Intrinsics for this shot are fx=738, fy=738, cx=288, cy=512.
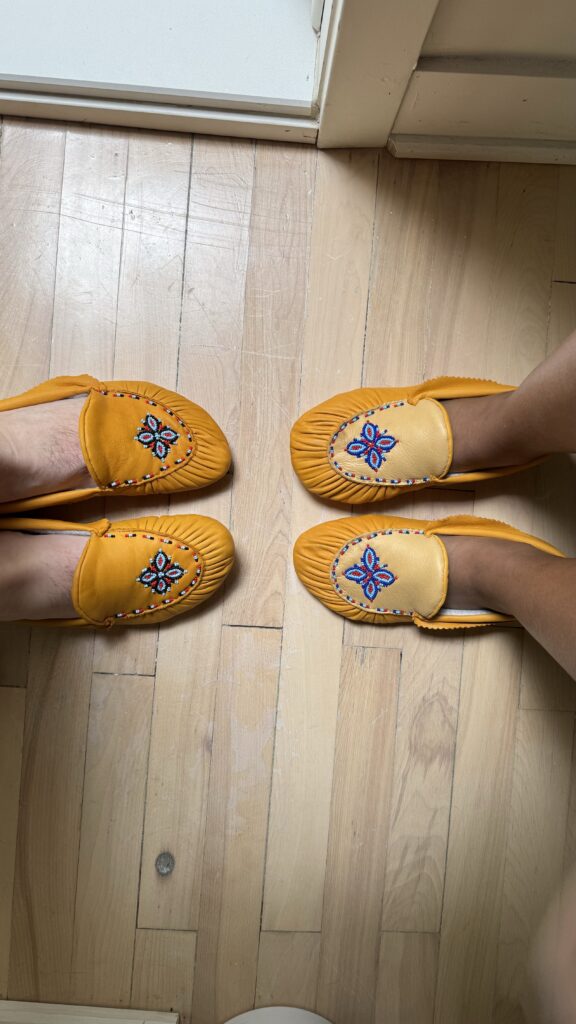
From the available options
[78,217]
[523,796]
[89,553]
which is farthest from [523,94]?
[523,796]

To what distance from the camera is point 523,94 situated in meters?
0.77

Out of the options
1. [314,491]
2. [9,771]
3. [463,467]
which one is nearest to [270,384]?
[314,491]

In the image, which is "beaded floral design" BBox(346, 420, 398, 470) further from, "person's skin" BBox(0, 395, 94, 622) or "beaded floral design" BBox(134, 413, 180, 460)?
"person's skin" BBox(0, 395, 94, 622)

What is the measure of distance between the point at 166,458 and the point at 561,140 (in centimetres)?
61

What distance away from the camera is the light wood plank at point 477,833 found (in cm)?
96

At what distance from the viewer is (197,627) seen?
94 cm

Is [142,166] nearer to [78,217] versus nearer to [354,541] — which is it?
[78,217]

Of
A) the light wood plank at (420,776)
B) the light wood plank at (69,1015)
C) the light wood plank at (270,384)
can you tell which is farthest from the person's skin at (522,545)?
the light wood plank at (69,1015)

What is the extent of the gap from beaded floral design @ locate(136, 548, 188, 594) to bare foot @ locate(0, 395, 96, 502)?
126 mm

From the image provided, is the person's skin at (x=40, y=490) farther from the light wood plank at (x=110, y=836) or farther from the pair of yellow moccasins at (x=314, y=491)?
the light wood plank at (x=110, y=836)

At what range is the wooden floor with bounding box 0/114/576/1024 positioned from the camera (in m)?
0.93

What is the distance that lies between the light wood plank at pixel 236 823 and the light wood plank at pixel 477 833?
25cm

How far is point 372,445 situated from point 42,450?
38 cm

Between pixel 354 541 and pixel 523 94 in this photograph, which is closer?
pixel 523 94
